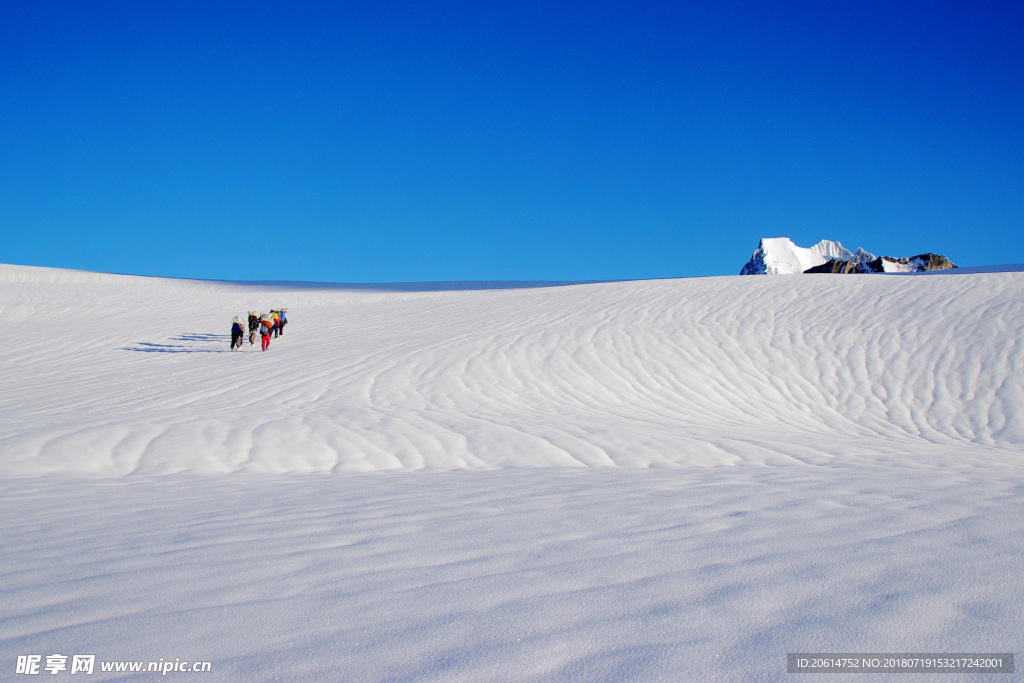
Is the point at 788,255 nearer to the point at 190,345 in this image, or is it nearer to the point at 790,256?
the point at 790,256

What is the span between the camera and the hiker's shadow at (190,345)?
12.1 m

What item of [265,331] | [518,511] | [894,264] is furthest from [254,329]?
[894,264]

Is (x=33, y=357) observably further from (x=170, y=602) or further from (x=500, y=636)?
(x=500, y=636)

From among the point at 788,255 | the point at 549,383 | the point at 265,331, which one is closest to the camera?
the point at 549,383

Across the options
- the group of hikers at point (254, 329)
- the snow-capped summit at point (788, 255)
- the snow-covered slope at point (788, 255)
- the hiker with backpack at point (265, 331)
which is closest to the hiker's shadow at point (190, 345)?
the group of hikers at point (254, 329)

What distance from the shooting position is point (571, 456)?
5086 mm

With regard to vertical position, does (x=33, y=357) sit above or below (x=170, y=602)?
above

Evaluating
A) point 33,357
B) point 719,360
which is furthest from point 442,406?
point 33,357

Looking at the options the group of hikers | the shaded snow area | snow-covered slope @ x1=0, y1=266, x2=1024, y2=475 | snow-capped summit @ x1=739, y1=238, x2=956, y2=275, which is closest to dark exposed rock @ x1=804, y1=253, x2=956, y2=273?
snow-capped summit @ x1=739, y1=238, x2=956, y2=275

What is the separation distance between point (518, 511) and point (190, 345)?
11.7 m

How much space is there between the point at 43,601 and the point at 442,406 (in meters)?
5.85

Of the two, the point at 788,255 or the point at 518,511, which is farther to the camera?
the point at 788,255

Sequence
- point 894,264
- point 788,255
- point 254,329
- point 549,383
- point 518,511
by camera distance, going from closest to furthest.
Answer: point 518,511 → point 549,383 → point 254,329 → point 894,264 → point 788,255

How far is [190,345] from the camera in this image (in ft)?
41.4
